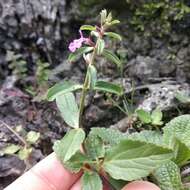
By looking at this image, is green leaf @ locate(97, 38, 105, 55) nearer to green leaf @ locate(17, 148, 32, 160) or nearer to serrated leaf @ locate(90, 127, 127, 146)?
serrated leaf @ locate(90, 127, 127, 146)

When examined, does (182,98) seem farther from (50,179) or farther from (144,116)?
(50,179)

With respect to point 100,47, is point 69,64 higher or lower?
lower

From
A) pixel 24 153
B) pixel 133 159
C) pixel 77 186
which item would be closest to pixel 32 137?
pixel 24 153

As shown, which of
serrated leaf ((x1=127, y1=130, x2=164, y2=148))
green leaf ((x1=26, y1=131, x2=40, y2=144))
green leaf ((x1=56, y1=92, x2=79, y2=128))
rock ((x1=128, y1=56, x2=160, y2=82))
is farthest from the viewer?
rock ((x1=128, y1=56, x2=160, y2=82))

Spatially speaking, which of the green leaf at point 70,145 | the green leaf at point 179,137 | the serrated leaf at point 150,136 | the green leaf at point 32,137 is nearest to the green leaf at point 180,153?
the green leaf at point 179,137

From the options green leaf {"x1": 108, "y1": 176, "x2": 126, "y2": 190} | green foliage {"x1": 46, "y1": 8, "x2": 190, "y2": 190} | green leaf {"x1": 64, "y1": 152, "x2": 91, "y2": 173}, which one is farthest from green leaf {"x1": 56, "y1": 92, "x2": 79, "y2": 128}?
green leaf {"x1": 108, "y1": 176, "x2": 126, "y2": 190}

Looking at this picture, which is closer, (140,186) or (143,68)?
(140,186)

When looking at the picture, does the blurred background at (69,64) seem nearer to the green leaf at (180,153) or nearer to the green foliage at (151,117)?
the green foliage at (151,117)
